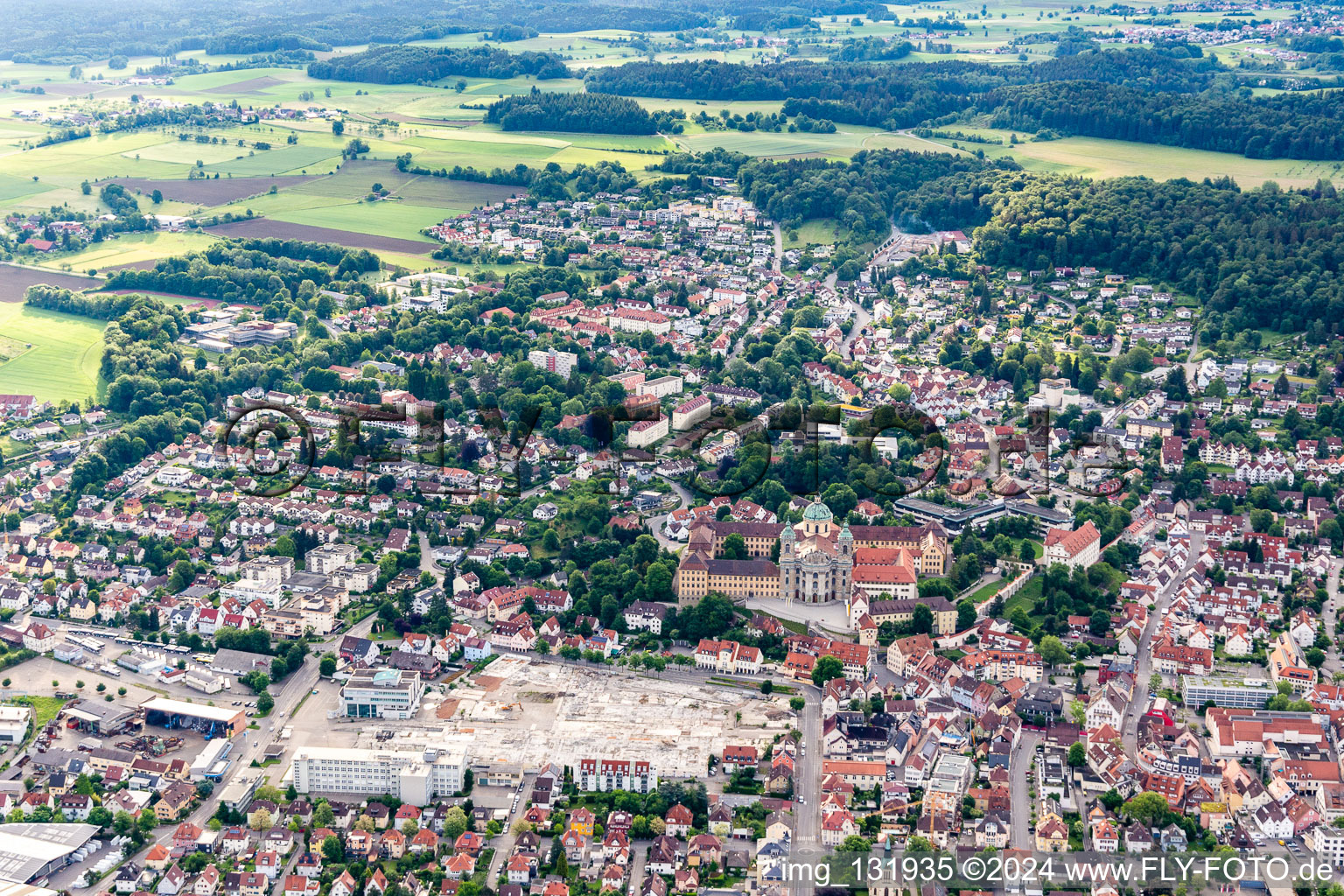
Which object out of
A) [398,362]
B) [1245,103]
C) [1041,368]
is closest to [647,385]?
[398,362]

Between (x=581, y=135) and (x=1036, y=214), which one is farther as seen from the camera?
(x=581, y=135)

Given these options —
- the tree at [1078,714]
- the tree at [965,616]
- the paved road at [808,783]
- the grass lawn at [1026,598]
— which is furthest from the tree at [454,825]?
the grass lawn at [1026,598]

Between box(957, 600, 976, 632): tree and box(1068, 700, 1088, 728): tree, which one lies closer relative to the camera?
box(1068, 700, 1088, 728): tree

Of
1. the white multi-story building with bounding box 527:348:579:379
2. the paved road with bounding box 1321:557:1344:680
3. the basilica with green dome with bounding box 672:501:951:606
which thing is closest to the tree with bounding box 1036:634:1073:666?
the basilica with green dome with bounding box 672:501:951:606

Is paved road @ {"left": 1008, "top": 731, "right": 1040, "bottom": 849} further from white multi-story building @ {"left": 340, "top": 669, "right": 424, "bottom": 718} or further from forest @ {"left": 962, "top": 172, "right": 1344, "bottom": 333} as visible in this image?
forest @ {"left": 962, "top": 172, "right": 1344, "bottom": 333}

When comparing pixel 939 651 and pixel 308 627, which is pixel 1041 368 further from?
pixel 308 627

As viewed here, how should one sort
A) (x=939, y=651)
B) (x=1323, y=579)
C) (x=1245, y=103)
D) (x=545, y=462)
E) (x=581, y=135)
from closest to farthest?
(x=939, y=651) → (x=1323, y=579) → (x=545, y=462) → (x=1245, y=103) → (x=581, y=135)
